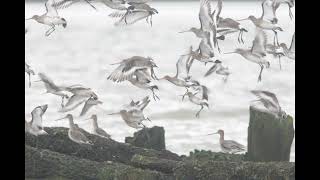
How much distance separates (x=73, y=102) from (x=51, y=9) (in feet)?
4.84

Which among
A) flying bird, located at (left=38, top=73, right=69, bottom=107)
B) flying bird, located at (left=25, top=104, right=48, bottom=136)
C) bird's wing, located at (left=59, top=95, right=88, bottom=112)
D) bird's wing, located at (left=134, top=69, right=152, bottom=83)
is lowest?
flying bird, located at (left=25, top=104, right=48, bottom=136)

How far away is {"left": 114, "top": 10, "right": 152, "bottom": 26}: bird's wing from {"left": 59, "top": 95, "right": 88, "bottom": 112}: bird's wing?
1.28 metres

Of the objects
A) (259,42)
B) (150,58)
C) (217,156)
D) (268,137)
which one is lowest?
(217,156)

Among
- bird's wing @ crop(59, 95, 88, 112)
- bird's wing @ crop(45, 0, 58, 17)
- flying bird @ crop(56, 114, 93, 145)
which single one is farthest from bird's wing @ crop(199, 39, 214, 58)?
flying bird @ crop(56, 114, 93, 145)

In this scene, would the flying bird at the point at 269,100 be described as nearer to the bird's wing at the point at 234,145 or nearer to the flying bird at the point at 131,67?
the bird's wing at the point at 234,145

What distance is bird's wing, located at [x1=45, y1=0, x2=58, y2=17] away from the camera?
11.1 metres

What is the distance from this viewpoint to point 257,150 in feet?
41.4

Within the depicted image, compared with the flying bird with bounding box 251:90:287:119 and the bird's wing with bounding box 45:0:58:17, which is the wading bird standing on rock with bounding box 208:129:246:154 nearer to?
the flying bird with bounding box 251:90:287:119

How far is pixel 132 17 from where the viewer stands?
11281mm

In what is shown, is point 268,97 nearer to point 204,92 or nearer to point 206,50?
point 204,92

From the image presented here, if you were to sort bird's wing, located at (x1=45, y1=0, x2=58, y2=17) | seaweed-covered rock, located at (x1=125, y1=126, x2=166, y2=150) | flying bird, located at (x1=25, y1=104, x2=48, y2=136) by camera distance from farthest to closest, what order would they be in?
seaweed-covered rock, located at (x1=125, y1=126, x2=166, y2=150) < flying bird, located at (x1=25, y1=104, x2=48, y2=136) < bird's wing, located at (x1=45, y1=0, x2=58, y2=17)

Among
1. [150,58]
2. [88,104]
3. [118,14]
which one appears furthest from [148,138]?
[118,14]

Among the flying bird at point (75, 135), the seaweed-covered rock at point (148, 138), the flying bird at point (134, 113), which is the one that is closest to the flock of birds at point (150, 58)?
the flying bird at point (134, 113)
